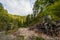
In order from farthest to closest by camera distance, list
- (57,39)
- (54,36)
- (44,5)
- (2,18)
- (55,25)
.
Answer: (2,18) < (44,5) < (55,25) < (54,36) < (57,39)

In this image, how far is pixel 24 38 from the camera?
28.7m

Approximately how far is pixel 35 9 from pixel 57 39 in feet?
112

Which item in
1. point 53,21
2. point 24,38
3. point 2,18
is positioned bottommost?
point 2,18

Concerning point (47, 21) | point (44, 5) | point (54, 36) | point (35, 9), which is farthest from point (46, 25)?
point (35, 9)

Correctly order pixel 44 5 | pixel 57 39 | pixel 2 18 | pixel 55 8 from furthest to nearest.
Answer: pixel 2 18 < pixel 44 5 < pixel 55 8 < pixel 57 39

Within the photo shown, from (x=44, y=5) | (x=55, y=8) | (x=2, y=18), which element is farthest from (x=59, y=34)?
(x=2, y=18)

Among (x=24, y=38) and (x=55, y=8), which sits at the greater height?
(x=55, y=8)

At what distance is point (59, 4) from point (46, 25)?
10613mm

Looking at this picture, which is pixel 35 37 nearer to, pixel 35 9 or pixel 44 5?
pixel 44 5

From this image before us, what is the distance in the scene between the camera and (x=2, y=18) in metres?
78.5

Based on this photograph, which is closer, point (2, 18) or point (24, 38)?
point (24, 38)

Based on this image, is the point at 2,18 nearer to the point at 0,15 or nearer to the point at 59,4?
the point at 0,15

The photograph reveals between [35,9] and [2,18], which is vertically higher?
[35,9]

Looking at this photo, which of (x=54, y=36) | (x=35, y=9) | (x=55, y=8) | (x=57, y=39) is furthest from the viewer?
(x=35, y=9)
